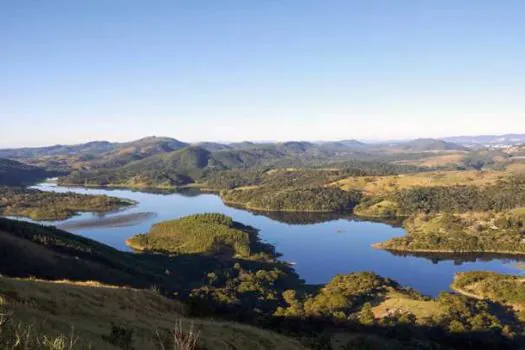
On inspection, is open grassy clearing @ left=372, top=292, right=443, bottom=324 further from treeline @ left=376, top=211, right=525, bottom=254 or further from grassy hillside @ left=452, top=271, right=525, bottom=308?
treeline @ left=376, top=211, right=525, bottom=254

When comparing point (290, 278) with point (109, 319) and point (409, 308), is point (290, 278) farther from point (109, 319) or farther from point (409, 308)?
point (109, 319)

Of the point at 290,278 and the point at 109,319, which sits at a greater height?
the point at 109,319

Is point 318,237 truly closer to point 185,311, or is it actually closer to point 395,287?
point 395,287

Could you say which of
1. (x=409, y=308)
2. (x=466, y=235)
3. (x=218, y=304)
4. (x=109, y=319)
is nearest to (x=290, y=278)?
(x=409, y=308)

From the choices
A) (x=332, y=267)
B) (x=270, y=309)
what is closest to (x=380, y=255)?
(x=332, y=267)

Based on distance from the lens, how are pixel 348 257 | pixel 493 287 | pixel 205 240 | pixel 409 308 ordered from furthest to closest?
1. pixel 348 257
2. pixel 205 240
3. pixel 493 287
4. pixel 409 308

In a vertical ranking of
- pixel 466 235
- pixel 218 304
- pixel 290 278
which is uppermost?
pixel 218 304
